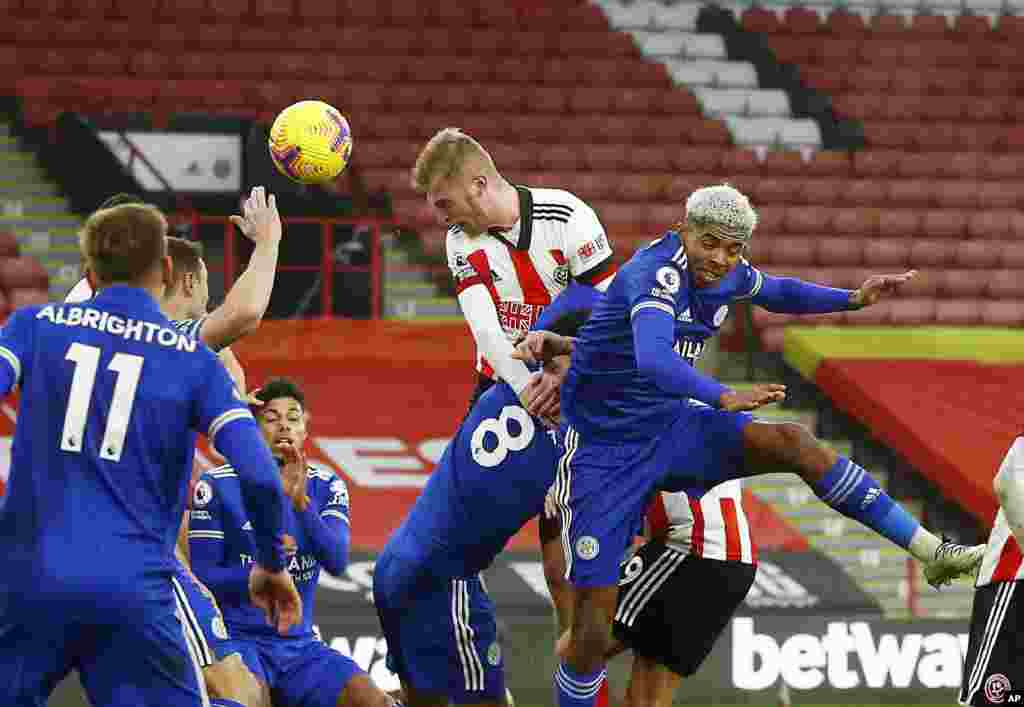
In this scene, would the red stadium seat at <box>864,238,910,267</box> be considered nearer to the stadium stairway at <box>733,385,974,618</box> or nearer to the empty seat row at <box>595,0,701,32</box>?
the stadium stairway at <box>733,385,974,618</box>

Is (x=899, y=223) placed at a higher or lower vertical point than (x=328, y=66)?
lower

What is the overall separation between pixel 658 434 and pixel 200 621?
5.78 ft

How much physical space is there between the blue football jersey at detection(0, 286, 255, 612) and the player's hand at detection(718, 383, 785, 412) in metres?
1.74

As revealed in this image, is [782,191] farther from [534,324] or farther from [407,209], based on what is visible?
[534,324]

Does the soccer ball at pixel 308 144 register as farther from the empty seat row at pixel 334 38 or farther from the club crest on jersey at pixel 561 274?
the empty seat row at pixel 334 38

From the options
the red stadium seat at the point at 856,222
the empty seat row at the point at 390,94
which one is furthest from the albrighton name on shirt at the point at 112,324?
the red stadium seat at the point at 856,222

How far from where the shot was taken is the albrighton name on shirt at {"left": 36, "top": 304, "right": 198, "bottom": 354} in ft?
16.2

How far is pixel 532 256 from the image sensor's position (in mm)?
7031

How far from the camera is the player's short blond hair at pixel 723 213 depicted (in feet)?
21.3

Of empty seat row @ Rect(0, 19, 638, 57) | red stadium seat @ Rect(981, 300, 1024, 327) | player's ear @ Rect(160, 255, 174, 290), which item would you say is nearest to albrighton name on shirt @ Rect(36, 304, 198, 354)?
player's ear @ Rect(160, 255, 174, 290)

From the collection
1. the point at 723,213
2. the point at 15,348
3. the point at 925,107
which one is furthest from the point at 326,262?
the point at 15,348

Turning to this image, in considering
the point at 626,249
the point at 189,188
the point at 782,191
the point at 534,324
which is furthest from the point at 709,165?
the point at 534,324

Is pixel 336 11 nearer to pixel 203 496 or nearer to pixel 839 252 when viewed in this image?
pixel 839 252

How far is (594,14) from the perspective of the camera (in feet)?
70.2
